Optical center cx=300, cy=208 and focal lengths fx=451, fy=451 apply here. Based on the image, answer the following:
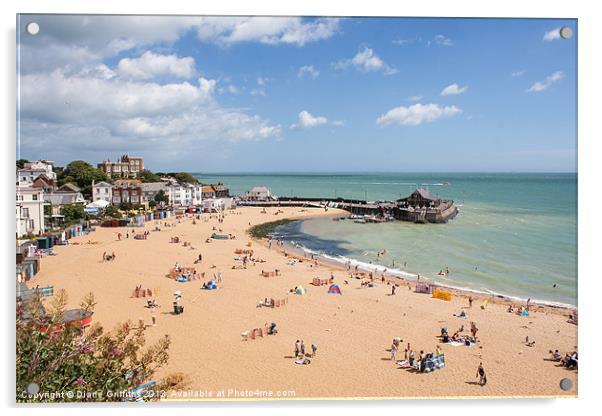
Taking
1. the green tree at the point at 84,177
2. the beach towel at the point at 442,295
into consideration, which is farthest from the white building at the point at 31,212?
the beach towel at the point at 442,295

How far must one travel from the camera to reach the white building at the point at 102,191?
30.5m

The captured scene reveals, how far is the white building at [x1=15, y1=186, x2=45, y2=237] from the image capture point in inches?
605

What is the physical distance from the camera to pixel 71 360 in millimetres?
6328

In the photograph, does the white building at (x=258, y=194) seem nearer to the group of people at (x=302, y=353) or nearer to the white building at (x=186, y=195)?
the white building at (x=186, y=195)

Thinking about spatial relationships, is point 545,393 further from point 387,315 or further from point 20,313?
point 20,313

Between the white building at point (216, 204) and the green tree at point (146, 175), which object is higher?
the green tree at point (146, 175)

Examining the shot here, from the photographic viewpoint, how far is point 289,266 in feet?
65.0

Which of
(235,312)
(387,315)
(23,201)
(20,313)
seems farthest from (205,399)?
(23,201)

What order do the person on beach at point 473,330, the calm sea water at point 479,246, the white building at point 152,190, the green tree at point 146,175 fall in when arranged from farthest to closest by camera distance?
the white building at point 152,190
the green tree at point 146,175
the calm sea water at point 479,246
the person on beach at point 473,330

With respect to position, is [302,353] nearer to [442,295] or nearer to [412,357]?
[412,357]

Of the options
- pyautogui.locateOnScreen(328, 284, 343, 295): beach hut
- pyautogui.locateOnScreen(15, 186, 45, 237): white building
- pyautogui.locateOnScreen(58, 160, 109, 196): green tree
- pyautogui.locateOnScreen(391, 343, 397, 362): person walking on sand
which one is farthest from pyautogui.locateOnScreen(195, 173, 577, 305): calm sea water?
pyautogui.locateOnScreen(58, 160, 109, 196): green tree

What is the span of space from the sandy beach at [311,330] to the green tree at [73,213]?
667 centimetres

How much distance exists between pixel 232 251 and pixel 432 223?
21736 millimetres

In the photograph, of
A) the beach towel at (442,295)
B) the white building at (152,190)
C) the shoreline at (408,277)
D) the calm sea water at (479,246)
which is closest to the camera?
the shoreline at (408,277)
